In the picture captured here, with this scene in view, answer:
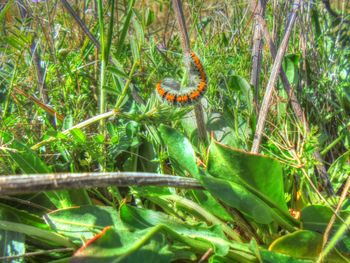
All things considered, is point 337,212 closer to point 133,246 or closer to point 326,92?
point 133,246

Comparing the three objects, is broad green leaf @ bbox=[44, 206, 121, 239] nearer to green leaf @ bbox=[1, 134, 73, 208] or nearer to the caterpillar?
green leaf @ bbox=[1, 134, 73, 208]

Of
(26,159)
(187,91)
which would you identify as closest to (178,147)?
(187,91)

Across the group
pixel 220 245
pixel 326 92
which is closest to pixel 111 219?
pixel 220 245

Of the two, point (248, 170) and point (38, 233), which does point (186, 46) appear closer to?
point (248, 170)

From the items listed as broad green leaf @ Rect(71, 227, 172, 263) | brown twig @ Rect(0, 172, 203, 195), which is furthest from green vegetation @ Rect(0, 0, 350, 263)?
brown twig @ Rect(0, 172, 203, 195)

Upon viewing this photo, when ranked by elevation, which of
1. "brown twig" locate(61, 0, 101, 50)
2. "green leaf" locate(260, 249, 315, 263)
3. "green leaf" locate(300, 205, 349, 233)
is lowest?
"green leaf" locate(260, 249, 315, 263)

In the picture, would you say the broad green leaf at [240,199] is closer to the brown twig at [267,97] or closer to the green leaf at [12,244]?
the brown twig at [267,97]

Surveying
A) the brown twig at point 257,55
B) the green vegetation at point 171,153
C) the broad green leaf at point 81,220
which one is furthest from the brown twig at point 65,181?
the brown twig at point 257,55
